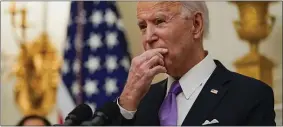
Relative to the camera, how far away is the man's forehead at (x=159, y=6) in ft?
5.15

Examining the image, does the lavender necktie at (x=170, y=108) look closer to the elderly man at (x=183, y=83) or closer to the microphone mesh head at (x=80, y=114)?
the elderly man at (x=183, y=83)

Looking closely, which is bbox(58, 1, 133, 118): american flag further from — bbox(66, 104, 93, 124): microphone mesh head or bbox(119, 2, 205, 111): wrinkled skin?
bbox(66, 104, 93, 124): microphone mesh head

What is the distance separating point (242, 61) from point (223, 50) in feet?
0.34

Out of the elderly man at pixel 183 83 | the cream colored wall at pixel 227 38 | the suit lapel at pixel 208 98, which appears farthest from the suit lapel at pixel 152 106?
the cream colored wall at pixel 227 38

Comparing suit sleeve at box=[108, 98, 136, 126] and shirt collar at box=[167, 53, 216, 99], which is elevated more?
shirt collar at box=[167, 53, 216, 99]

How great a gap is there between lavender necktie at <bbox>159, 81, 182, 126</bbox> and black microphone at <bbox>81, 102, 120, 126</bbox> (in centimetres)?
17

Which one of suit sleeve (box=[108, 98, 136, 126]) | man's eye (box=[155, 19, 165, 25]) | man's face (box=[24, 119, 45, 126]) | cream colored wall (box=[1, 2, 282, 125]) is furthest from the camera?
man's face (box=[24, 119, 45, 126])

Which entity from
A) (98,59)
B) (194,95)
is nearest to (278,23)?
(98,59)

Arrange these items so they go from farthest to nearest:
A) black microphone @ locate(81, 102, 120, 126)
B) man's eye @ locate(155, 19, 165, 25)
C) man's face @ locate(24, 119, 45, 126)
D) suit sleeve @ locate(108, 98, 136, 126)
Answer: man's face @ locate(24, 119, 45, 126) → man's eye @ locate(155, 19, 165, 25) → suit sleeve @ locate(108, 98, 136, 126) → black microphone @ locate(81, 102, 120, 126)

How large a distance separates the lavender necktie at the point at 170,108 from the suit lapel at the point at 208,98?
4 cm

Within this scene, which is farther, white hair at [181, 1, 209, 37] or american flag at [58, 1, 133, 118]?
american flag at [58, 1, 133, 118]

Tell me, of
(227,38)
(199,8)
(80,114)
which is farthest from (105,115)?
(227,38)

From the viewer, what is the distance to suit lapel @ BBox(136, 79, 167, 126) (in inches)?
62.5

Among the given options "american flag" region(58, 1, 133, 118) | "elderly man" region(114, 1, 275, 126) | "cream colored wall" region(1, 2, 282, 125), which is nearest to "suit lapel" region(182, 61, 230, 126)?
A: "elderly man" region(114, 1, 275, 126)
